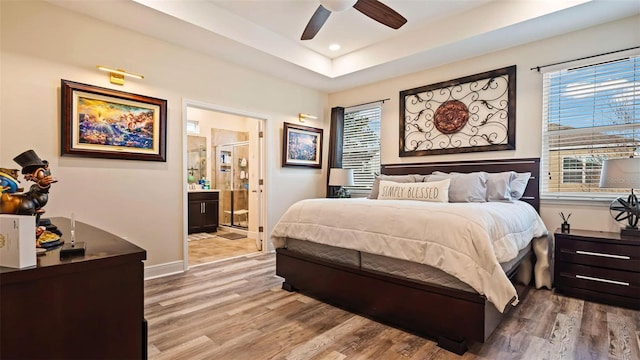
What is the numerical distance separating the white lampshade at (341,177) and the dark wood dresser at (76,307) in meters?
4.02

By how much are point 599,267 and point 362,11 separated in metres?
3.15

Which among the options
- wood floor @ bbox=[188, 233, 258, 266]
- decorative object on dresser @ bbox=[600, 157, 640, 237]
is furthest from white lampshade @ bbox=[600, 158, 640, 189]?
wood floor @ bbox=[188, 233, 258, 266]

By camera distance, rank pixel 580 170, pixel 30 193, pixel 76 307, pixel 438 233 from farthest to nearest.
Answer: pixel 580 170 → pixel 438 233 → pixel 30 193 → pixel 76 307

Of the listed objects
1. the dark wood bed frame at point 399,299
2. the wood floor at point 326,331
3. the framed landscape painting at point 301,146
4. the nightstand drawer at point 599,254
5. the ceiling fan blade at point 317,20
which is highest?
the ceiling fan blade at point 317,20

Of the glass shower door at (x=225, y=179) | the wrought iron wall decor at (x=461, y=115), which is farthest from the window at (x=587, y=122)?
the glass shower door at (x=225, y=179)

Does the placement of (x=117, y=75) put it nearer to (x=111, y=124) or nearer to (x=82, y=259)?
(x=111, y=124)

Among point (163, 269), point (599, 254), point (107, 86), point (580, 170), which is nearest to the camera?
point (599, 254)

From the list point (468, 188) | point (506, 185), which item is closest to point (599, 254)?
point (506, 185)

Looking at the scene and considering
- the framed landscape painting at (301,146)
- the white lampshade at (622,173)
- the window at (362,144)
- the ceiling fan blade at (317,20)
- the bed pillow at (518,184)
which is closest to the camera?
the white lampshade at (622,173)

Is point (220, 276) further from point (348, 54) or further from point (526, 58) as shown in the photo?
point (526, 58)

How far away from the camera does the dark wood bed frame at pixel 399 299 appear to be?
76.1 inches

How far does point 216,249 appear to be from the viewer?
5.00 m

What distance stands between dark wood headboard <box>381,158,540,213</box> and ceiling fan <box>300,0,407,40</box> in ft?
6.62

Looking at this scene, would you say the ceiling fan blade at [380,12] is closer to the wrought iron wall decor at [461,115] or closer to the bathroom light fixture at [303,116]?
the wrought iron wall decor at [461,115]
